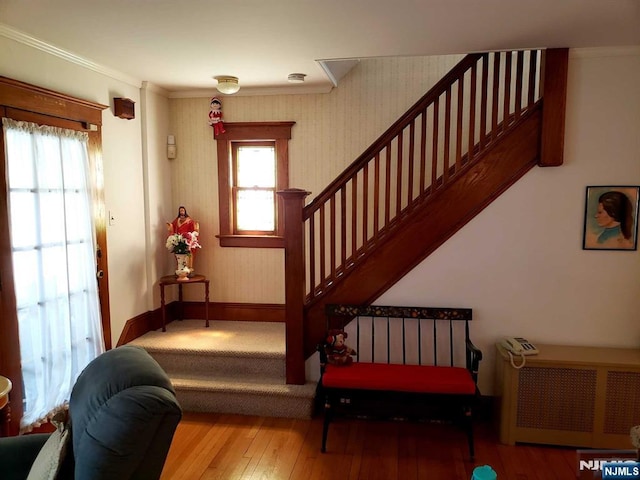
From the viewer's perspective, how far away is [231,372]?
370cm

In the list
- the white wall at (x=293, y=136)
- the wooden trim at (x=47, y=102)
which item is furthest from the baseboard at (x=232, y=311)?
the wooden trim at (x=47, y=102)

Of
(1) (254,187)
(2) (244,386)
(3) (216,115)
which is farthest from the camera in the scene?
(1) (254,187)

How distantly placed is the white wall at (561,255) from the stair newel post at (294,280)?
2.30 feet

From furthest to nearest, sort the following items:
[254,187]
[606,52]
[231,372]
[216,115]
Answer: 1. [254,187]
2. [216,115]
3. [231,372]
4. [606,52]

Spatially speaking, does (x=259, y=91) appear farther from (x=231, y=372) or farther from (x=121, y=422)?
(x=121, y=422)

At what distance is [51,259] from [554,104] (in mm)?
3546

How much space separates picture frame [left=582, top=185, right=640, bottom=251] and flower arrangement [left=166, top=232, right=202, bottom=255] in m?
3.25

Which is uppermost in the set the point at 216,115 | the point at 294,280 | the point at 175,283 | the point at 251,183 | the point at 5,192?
the point at 216,115

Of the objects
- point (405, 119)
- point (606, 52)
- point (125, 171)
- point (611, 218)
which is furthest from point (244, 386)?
point (606, 52)

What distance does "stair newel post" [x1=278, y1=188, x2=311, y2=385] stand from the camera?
3371 mm

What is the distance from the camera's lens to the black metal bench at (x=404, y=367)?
296 centimetres

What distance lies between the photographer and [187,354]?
3.73 meters

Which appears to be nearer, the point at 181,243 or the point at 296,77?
the point at 296,77

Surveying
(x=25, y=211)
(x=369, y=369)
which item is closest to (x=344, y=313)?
(x=369, y=369)
